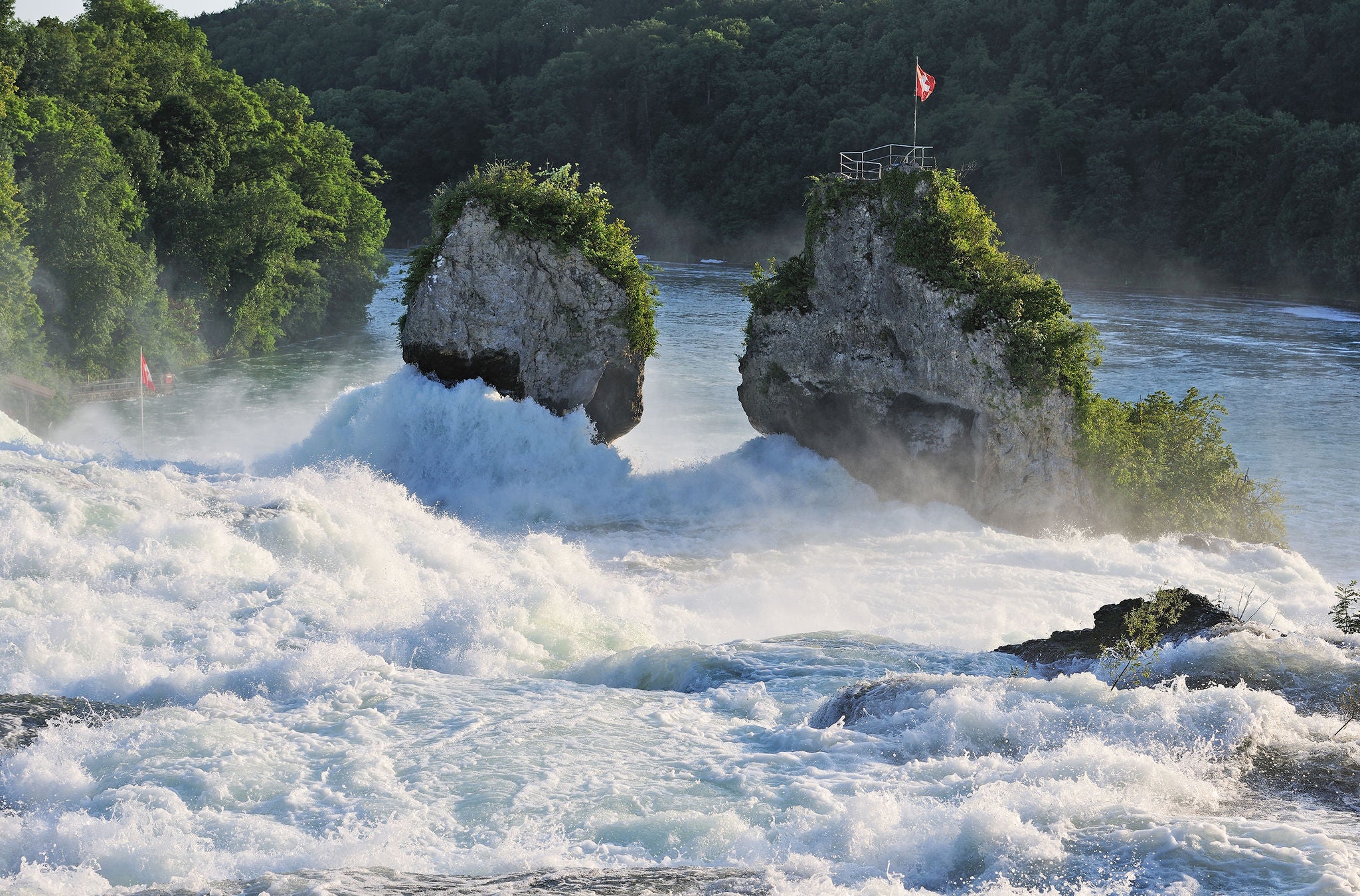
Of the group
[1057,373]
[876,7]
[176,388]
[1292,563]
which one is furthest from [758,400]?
[876,7]

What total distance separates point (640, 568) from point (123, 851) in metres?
12.1

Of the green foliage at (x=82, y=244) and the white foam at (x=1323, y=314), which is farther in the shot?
the white foam at (x=1323, y=314)

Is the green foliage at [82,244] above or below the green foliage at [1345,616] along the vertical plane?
above

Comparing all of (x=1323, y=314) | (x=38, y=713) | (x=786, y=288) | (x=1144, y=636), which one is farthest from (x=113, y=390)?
(x=1323, y=314)

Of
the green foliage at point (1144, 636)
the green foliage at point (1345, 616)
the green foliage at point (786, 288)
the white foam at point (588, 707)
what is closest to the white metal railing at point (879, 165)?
the green foliage at point (786, 288)

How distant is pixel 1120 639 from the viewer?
41.8 ft

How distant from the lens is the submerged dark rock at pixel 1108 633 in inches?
507

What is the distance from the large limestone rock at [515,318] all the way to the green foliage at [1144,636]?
48.5ft

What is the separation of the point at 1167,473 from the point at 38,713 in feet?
74.0

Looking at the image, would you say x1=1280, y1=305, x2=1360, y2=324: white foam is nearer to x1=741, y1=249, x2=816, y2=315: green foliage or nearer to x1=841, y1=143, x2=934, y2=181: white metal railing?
x1=841, y1=143, x2=934, y2=181: white metal railing

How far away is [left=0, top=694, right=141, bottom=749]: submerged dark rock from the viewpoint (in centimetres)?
1092

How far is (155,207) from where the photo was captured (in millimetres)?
44281

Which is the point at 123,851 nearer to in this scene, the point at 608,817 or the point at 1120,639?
the point at 608,817

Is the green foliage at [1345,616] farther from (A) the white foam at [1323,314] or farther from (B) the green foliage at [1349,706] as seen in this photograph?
(A) the white foam at [1323,314]
